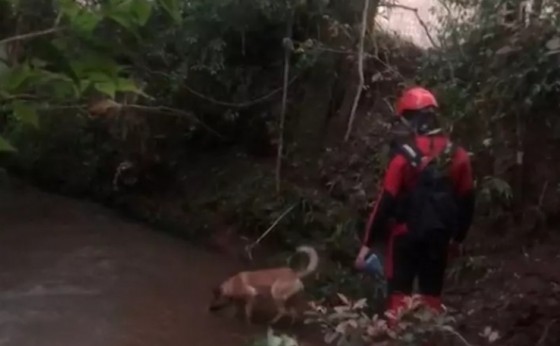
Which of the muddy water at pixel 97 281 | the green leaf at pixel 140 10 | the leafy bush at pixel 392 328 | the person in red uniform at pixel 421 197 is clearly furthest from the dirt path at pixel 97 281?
the green leaf at pixel 140 10

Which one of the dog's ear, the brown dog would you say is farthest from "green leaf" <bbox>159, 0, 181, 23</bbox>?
the dog's ear

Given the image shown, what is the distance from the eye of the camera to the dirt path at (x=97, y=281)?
9086 mm

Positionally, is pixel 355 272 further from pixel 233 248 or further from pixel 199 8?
pixel 199 8

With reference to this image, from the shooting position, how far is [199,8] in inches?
480

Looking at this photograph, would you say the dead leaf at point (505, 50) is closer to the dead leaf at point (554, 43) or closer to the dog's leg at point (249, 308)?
the dead leaf at point (554, 43)

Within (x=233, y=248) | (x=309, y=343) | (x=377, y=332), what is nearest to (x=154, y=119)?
(x=233, y=248)

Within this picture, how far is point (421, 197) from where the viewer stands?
7129 millimetres

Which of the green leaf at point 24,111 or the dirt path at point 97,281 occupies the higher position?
the green leaf at point 24,111

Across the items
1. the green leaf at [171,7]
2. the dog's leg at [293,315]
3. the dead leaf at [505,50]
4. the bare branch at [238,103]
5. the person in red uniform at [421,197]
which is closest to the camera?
the green leaf at [171,7]

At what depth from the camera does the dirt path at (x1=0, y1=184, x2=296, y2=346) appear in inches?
358

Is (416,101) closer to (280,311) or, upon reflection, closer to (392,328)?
(392,328)

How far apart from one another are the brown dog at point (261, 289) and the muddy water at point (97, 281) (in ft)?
0.57

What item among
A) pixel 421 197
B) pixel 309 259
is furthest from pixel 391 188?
pixel 309 259

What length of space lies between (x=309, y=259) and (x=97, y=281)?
1.97 meters
